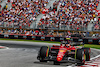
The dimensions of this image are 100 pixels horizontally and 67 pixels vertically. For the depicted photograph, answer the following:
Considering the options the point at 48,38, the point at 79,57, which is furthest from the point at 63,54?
the point at 48,38

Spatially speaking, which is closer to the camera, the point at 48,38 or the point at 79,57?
the point at 79,57

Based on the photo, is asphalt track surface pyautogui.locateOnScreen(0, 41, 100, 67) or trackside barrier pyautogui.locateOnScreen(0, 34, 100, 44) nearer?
asphalt track surface pyautogui.locateOnScreen(0, 41, 100, 67)

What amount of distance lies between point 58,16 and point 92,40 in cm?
689

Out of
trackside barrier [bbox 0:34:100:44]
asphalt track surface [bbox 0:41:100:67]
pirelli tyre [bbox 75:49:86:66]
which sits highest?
trackside barrier [bbox 0:34:100:44]

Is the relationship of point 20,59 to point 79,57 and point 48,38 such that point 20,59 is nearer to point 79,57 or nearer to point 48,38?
point 79,57

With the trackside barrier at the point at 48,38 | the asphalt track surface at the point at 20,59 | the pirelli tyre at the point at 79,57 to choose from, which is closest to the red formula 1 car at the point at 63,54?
the pirelli tyre at the point at 79,57

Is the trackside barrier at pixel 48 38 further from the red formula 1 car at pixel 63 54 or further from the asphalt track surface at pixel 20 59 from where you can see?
the red formula 1 car at pixel 63 54

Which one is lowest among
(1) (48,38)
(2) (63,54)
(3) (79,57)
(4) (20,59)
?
(4) (20,59)

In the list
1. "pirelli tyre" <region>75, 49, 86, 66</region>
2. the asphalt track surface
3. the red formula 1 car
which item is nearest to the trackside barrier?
the asphalt track surface

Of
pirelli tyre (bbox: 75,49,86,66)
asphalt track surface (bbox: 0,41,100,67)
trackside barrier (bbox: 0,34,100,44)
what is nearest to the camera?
asphalt track surface (bbox: 0,41,100,67)

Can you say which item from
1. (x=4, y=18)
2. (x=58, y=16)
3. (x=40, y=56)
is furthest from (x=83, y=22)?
(x=40, y=56)

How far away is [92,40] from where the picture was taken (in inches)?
920

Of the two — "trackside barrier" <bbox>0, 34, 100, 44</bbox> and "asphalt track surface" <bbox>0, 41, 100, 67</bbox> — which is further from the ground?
"trackside barrier" <bbox>0, 34, 100, 44</bbox>

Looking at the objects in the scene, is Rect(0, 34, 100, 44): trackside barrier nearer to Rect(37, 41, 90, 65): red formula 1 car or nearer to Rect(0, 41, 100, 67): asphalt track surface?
Rect(0, 41, 100, 67): asphalt track surface
